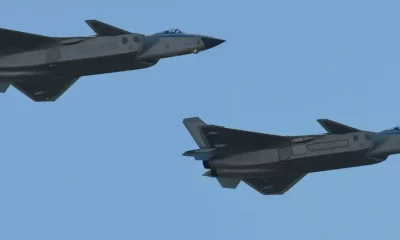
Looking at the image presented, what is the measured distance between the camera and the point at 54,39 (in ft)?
207

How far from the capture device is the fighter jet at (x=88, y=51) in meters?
62.3

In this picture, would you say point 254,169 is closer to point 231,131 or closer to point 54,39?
point 231,131

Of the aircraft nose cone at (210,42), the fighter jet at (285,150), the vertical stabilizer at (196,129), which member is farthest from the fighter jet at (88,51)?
the fighter jet at (285,150)

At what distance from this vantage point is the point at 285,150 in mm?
64062

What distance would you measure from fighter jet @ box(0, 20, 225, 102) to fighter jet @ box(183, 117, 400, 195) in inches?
182

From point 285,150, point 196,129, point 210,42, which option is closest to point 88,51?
point 210,42

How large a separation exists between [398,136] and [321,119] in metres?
3.94

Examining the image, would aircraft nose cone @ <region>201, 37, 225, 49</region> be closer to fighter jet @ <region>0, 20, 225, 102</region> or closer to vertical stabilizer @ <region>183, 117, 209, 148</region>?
fighter jet @ <region>0, 20, 225, 102</region>

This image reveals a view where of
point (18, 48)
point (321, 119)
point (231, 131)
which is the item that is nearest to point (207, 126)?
point (231, 131)

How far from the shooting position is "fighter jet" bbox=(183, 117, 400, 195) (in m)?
63.0

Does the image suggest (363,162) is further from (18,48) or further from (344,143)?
(18,48)

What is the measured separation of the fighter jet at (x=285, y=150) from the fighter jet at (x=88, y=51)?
4613 millimetres

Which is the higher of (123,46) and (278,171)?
(123,46)

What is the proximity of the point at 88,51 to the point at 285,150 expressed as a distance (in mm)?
10846
